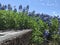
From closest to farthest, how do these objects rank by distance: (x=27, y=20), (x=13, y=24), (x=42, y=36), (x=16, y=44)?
(x=16, y=44), (x=13, y=24), (x=27, y=20), (x=42, y=36)

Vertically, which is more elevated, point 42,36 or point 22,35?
point 22,35

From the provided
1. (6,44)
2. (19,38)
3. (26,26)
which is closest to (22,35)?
(19,38)

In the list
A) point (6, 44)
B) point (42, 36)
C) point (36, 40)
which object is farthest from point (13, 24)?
point (6, 44)

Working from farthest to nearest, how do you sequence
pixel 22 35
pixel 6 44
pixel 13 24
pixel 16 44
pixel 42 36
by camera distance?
1. pixel 42 36
2. pixel 13 24
3. pixel 22 35
4. pixel 16 44
5. pixel 6 44

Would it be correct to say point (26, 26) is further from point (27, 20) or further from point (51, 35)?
point (51, 35)

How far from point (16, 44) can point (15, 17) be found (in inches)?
139

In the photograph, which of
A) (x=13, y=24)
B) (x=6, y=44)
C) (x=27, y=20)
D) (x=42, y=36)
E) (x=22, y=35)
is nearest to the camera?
(x=6, y=44)

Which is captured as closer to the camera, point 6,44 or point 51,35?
point 6,44

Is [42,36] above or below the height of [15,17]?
below

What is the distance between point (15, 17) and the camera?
805 cm

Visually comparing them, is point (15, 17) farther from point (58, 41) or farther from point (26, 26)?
point (58, 41)

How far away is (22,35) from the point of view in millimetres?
5000

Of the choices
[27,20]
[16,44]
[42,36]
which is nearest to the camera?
[16,44]

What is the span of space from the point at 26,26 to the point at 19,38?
145 inches
